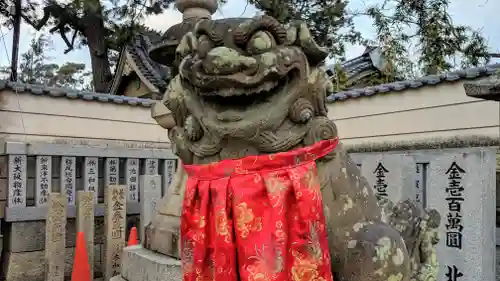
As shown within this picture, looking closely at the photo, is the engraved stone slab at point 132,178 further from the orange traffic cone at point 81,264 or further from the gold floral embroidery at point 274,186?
the gold floral embroidery at point 274,186

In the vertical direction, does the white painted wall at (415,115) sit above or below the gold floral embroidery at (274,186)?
above

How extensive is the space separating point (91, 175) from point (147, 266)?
3224mm

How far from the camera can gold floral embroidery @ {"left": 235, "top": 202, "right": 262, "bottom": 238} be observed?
154cm

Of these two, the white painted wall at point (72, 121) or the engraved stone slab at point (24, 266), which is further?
the white painted wall at point (72, 121)

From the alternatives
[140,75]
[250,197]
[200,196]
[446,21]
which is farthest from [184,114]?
[446,21]

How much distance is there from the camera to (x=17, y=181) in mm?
4914

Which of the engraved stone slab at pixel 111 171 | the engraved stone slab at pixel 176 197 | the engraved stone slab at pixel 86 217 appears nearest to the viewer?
the engraved stone slab at pixel 176 197

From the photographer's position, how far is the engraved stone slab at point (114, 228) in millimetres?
4820

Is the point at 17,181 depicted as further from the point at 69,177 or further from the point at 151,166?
the point at 151,166

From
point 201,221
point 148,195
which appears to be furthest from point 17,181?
point 201,221

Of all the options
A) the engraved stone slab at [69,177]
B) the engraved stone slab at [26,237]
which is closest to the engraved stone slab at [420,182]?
the engraved stone slab at [69,177]

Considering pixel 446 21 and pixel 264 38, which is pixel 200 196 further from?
pixel 446 21

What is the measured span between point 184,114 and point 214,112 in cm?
20

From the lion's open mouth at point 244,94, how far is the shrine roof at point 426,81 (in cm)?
367
